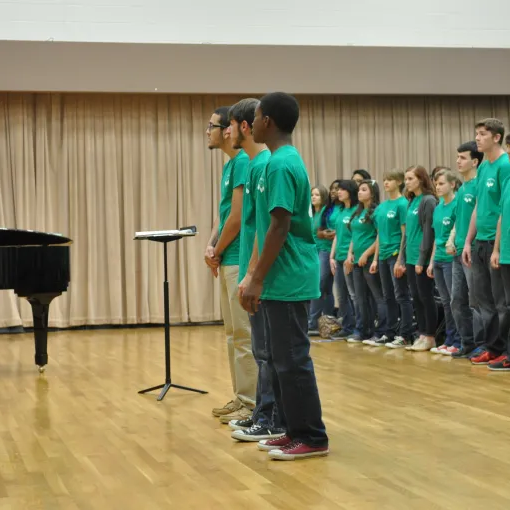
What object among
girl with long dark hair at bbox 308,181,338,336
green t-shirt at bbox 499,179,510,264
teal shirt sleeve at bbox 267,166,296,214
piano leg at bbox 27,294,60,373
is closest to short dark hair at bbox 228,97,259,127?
teal shirt sleeve at bbox 267,166,296,214

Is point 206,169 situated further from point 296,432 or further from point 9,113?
point 296,432

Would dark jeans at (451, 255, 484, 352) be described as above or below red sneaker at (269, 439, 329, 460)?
above

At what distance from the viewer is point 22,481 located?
11.8ft

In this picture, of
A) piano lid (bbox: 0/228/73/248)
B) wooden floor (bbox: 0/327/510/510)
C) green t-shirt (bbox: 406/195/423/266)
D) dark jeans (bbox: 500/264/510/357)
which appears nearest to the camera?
wooden floor (bbox: 0/327/510/510)

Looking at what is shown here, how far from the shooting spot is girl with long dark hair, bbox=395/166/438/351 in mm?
7562

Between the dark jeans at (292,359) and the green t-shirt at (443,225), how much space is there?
377 cm

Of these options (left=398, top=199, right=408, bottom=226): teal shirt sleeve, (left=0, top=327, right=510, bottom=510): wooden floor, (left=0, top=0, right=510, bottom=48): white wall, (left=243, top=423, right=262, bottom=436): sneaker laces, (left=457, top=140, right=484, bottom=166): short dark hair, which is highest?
(left=0, top=0, right=510, bottom=48): white wall

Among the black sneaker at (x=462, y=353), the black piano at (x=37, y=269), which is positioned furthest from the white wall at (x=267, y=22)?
the black sneaker at (x=462, y=353)

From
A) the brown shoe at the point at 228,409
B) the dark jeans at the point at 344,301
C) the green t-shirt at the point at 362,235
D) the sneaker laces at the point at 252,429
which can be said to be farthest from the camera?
the dark jeans at the point at 344,301

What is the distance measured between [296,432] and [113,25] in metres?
7.52

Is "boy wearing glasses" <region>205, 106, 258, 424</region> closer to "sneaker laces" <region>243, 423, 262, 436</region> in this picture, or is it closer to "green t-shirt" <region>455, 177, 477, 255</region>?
"sneaker laces" <region>243, 423, 262, 436</region>

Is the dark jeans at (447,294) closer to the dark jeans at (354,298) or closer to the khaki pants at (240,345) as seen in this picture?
the dark jeans at (354,298)

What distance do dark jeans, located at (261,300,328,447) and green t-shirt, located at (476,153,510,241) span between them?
2.96m

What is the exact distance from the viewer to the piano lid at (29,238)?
6.66 metres
